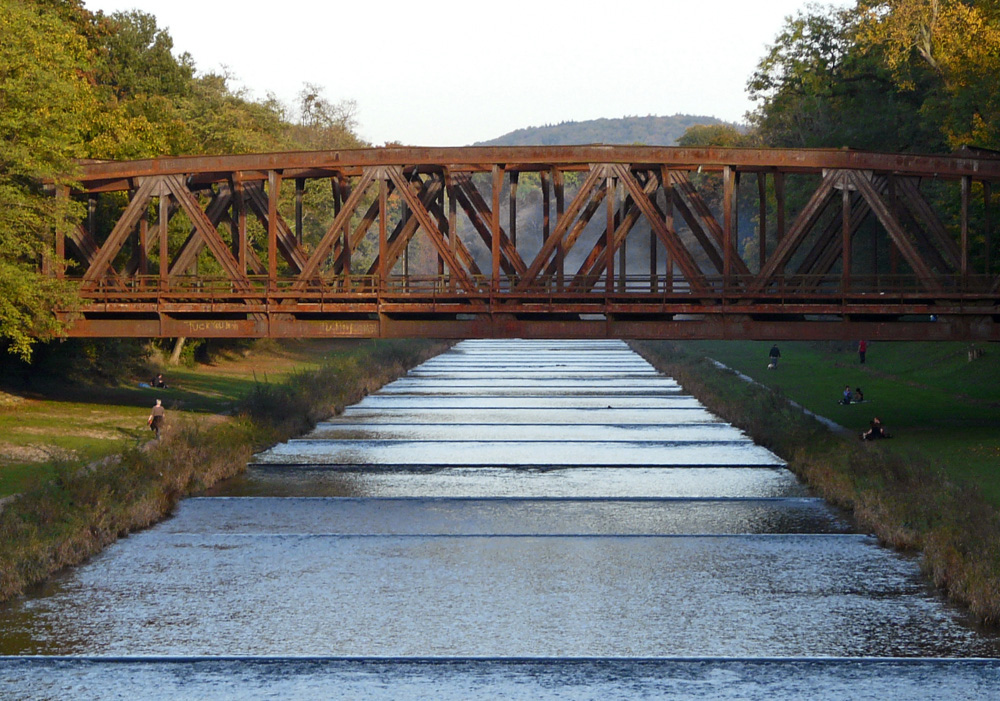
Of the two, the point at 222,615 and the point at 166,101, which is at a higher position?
the point at 166,101

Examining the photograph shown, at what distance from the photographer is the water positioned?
1803cm

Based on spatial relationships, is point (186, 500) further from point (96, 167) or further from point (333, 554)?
point (96, 167)

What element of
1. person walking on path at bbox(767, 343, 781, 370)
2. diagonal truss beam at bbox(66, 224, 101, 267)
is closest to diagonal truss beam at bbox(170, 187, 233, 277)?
diagonal truss beam at bbox(66, 224, 101, 267)

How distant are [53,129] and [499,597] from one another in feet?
81.6

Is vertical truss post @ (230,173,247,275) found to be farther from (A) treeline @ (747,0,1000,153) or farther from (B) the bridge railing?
(A) treeline @ (747,0,1000,153)

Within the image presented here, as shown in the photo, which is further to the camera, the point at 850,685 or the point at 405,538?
the point at 405,538

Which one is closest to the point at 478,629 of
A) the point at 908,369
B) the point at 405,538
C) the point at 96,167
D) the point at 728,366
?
the point at 405,538

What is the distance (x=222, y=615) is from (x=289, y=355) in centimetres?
5672

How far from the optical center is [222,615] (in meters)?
21.3

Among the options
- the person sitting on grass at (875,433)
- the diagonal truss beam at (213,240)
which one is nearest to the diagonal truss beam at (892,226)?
the person sitting on grass at (875,433)

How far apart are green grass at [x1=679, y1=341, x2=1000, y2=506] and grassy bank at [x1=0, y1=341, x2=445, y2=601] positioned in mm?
18268

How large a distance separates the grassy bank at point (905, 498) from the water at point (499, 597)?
65 centimetres

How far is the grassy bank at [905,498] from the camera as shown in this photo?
22219 mm

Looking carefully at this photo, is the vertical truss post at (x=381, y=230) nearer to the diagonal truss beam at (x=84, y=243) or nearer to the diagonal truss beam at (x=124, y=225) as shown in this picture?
the diagonal truss beam at (x=124, y=225)
